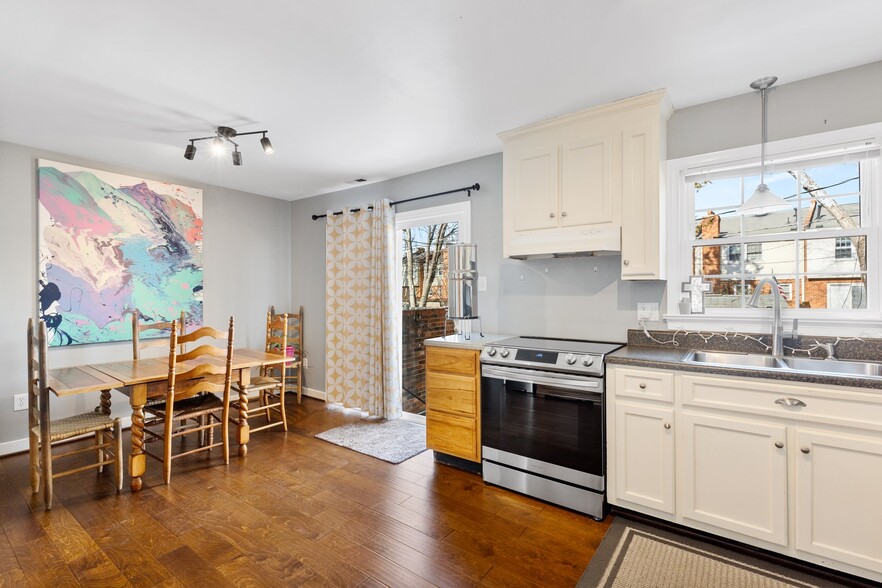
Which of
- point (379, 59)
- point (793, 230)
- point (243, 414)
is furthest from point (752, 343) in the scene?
point (243, 414)

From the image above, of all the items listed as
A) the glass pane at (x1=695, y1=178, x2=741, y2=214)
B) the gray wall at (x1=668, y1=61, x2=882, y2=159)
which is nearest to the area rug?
the glass pane at (x1=695, y1=178, x2=741, y2=214)

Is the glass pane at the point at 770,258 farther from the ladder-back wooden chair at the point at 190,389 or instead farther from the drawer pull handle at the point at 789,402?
the ladder-back wooden chair at the point at 190,389

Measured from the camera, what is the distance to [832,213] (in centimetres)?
233

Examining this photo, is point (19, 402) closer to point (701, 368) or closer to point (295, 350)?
point (295, 350)

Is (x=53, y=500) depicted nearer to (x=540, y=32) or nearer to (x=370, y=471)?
(x=370, y=471)

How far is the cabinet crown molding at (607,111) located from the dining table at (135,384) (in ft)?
8.62

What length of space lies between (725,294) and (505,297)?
4.92 ft

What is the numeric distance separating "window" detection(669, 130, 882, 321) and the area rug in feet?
4.31

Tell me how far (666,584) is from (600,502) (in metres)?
0.53

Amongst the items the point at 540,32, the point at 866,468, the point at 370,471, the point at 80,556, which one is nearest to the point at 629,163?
the point at 540,32

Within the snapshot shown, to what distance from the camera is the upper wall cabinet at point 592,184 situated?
8.02ft

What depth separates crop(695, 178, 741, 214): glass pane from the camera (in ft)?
8.45

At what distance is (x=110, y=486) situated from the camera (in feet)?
8.95

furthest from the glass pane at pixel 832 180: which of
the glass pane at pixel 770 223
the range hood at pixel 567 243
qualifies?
the range hood at pixel 567 243
